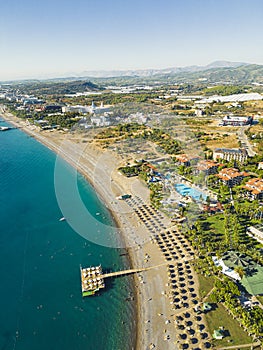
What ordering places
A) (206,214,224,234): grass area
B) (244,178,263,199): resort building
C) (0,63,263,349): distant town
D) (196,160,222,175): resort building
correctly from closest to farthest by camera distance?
(0,63,263,349): distant town → (206,214,224,234): grass area → (244,178,263,199): resort building → (196,160,222,175): resort building

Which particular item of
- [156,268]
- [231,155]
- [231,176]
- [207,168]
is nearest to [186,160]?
[207,168]

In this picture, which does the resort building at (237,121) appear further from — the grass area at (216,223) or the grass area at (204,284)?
the grass area at (204,284)

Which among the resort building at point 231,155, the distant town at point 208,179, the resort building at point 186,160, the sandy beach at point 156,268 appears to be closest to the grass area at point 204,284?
the distant town at point 208,179

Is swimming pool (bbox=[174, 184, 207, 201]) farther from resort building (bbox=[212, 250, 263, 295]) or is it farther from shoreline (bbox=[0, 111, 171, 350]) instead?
resort building (bbox=[212, 250, 263, 295])

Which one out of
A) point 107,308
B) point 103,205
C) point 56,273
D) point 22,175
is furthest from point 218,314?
point 22,175

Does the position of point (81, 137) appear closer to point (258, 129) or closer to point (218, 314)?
point (258, 129)

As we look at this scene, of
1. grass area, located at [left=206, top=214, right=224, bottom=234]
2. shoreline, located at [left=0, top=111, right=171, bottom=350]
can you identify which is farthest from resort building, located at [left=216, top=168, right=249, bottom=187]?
shoreline, located at [left=0, top=111, right=171, bottom=350]

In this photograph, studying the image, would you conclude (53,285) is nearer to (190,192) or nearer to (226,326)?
(226,326)
